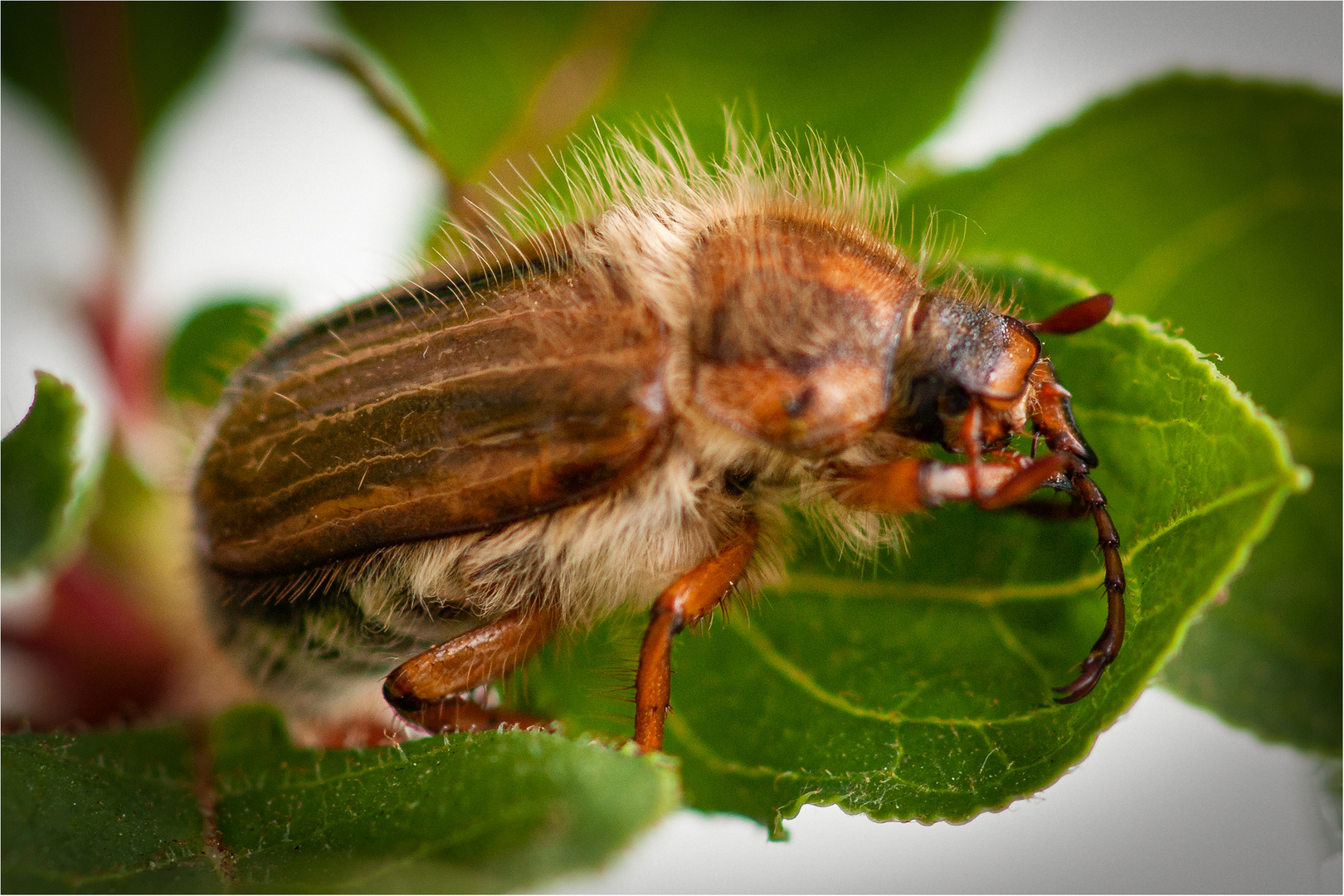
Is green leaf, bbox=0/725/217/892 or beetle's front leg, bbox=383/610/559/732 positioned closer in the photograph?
green leaf, bbox=0/725/217/892

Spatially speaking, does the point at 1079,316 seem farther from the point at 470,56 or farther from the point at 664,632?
the point at 470,56

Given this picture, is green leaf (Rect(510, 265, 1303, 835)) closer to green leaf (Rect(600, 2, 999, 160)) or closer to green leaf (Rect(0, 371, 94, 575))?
green leaf (Rect(0, 371, 94, 575))

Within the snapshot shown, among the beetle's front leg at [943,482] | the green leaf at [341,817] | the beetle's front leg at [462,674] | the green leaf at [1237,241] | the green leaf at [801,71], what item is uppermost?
the green leaf at [801,71]

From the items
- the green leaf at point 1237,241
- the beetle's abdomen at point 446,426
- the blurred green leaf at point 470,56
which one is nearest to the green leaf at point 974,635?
the beetle's abdomen at point 446,426

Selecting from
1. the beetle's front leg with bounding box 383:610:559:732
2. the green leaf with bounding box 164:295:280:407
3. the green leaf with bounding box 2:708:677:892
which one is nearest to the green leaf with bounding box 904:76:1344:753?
the beetle's front leg with bounding box 383:610:559:732

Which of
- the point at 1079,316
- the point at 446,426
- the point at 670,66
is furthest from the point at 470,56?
the point at 1079,316

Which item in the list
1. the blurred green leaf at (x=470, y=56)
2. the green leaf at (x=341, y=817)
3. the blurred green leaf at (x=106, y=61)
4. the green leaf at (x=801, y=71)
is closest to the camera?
the green leaf at (x=341, y=817)

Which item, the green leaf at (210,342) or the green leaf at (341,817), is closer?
the green leaf at (341,817)

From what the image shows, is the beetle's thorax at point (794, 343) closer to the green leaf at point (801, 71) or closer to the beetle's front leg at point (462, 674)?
the beetle's front leg at point (462, 674)
